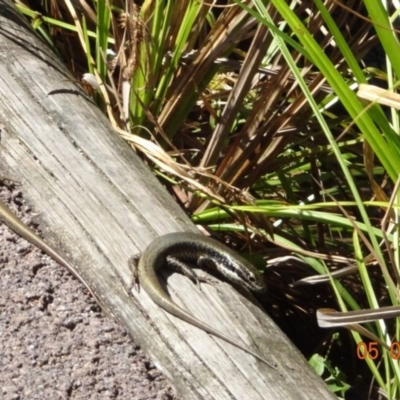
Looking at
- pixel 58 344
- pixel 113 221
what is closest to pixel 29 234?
pixel 113 221

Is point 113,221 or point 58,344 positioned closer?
point 58,344

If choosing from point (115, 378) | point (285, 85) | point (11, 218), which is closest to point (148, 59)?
point (285, 85)

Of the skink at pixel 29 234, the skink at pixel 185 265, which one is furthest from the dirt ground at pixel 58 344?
the skink at pixel 185 265

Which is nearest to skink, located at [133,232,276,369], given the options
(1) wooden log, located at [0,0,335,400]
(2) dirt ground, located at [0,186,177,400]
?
(1) wooden log, located at [0,0,335,400]

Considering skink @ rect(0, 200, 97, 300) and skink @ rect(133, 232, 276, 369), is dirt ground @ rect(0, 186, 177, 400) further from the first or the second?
skink @ rect(133, 232, 276, 369)

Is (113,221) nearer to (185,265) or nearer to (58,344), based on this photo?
(185,265)

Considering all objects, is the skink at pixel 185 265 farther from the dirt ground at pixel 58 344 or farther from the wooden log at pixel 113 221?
the dirt ground at pixel 58 344

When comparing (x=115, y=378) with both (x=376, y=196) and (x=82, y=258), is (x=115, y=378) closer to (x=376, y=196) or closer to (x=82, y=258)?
(x=82, y=258)

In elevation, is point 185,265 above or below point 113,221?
below
